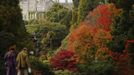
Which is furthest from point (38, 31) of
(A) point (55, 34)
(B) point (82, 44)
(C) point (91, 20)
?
(B) point (82, 44)

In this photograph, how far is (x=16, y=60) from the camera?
22984mm

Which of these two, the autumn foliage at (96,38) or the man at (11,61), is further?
the autumn foliage at (96,38)

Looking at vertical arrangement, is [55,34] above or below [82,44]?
below

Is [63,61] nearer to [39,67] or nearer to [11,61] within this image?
[39,67]

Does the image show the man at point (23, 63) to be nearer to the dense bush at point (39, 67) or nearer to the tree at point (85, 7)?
the dense bush at point (39, 67)

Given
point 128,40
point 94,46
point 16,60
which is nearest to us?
point 16,60

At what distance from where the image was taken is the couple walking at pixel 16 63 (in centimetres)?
2203

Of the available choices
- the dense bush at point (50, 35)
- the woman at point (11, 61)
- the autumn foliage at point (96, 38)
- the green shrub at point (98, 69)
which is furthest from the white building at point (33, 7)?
the woman at point (11, 61)

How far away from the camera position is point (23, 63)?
2244 cm

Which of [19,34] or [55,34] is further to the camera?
[55,34]

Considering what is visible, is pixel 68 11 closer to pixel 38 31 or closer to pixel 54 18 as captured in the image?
pixel 54 18

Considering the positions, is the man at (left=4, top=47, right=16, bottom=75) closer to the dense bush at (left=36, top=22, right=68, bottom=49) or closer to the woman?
the woman

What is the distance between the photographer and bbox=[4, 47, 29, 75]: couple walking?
72.3ft

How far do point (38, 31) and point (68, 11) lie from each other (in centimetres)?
1363
